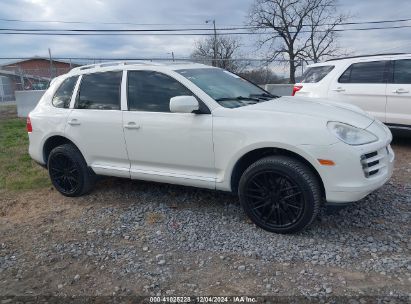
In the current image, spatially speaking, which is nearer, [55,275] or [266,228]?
[55,275]

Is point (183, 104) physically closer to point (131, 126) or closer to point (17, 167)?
point (131, 126)

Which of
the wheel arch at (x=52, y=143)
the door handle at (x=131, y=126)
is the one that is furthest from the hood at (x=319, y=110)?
the wheel arch at (x=52, y=143)

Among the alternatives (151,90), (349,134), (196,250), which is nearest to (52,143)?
(151,90)

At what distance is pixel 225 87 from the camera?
14.3 ft

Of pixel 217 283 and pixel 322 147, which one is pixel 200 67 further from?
pixel 217 283

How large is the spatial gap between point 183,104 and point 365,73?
461 centimetres

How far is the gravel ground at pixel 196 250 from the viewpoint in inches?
115

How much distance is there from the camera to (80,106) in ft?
15.8

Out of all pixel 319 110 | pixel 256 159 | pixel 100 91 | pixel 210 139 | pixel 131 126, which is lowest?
pixel 256 159

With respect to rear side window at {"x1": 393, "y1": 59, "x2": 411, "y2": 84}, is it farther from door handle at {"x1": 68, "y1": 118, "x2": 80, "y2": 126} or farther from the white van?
door handle at {"x1": 68, "y1": 118, "x2": 80, "y2": 126}

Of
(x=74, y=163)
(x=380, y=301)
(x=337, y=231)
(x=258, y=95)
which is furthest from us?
(x=74, y=163)

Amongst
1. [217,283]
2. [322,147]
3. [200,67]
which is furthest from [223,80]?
[217,283]

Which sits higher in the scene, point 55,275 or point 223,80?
point 223,80

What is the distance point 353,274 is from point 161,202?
8.07 ft
